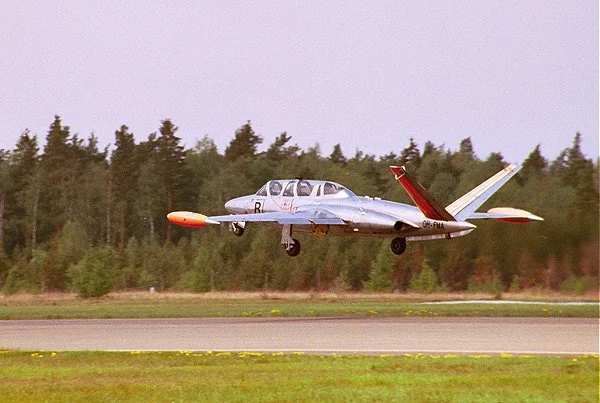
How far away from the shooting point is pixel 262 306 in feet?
206

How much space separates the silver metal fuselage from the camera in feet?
161

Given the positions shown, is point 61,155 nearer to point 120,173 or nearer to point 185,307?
point 120,173

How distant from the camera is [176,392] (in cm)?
2733

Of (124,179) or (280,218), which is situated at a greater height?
(124,179)

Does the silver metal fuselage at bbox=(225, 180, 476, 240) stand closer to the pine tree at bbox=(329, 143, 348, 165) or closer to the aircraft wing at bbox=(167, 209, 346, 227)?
the aircraft wing at bbox=(167, 209, 346, 227)

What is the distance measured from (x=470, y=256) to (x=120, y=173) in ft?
200

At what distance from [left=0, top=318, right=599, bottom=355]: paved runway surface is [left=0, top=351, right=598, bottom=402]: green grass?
3012mm

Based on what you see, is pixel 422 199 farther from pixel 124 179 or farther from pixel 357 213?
pixel 124 179

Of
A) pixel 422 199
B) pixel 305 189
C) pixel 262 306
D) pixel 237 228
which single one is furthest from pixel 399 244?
pixel 262 306

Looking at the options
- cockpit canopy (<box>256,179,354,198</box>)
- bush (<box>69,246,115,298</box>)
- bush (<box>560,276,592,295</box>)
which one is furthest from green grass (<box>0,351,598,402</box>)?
bush (<box>69,246,115,298</box>)

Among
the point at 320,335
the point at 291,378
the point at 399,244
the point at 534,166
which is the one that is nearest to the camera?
the point at 291,378

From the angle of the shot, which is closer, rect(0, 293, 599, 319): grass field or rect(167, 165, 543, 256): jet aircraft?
rect(167, 165, 543, 256): jet aircraft

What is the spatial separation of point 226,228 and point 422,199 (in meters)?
55.7

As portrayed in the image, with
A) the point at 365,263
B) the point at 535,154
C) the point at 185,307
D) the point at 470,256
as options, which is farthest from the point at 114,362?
the point at 535,154
